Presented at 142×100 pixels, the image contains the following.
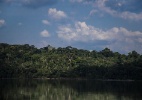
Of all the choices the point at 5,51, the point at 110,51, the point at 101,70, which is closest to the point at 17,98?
the point at 101,70

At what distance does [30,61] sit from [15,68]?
12.9 metres

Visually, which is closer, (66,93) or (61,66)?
(66,93)

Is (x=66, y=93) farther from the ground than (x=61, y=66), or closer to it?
closer to it

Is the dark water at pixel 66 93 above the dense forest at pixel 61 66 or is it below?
below

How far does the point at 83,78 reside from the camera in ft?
347

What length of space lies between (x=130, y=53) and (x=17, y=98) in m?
98.6

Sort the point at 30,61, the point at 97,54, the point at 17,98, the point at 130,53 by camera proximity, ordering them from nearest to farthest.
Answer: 1. the point at 17,98
2. the point at 30,61
3. the point at 130,53
4. the point at 97,54

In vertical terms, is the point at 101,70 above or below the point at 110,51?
below

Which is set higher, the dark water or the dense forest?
the dense forest

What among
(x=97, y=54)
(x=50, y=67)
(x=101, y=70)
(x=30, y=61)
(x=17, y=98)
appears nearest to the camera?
(x=17, y=98)

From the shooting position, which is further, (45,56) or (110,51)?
(110,51)

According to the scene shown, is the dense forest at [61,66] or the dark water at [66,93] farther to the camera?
the dense forest at [61,66]

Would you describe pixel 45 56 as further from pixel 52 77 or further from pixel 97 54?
pixel 97 54

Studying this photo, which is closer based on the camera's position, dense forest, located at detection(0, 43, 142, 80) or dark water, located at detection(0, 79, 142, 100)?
dark water, located at detection(0, 79, 142, 100)
